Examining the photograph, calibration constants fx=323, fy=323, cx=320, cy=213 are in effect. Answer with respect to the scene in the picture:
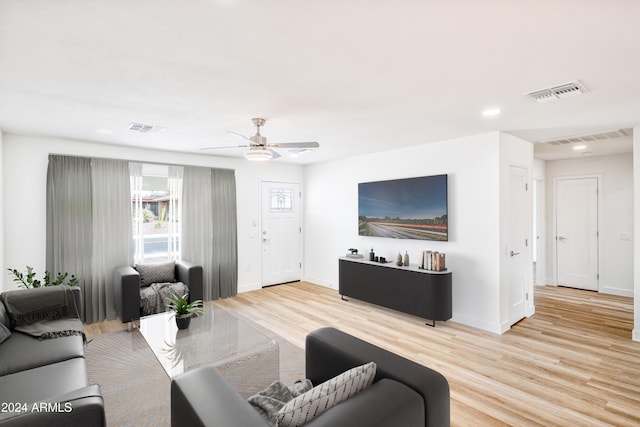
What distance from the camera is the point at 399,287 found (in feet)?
14.7

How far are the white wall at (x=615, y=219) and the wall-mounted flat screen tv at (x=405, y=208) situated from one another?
3.43 metres

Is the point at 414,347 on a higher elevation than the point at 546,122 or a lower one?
lower

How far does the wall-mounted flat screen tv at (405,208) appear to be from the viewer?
4477mm

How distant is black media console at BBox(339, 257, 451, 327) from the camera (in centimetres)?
411

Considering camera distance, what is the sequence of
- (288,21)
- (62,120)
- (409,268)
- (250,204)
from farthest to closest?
(250,204) → (409,268) → (62,120) → (288,21)

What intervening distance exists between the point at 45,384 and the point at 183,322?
129cm

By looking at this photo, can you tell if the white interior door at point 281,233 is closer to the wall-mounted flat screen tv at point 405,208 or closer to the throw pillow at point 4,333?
the wall-mounted flat screen tv at point 405,208

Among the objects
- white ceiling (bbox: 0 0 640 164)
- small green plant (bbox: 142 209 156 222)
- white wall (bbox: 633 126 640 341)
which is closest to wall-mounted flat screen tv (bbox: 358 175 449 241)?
white ceiling (bbox: 0 0 640 164)

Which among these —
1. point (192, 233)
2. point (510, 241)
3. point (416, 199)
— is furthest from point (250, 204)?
point (510, 241)

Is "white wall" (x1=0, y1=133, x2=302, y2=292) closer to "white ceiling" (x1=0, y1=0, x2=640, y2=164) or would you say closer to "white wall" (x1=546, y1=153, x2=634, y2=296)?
"white ceiling" (x1=0, y1=0, x2=640, y2=164)

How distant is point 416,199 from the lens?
472 centimetres

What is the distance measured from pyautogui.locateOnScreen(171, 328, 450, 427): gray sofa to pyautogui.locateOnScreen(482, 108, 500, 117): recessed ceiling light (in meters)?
2.46

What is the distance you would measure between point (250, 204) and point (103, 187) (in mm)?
2339

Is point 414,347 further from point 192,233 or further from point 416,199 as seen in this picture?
point 192,233
